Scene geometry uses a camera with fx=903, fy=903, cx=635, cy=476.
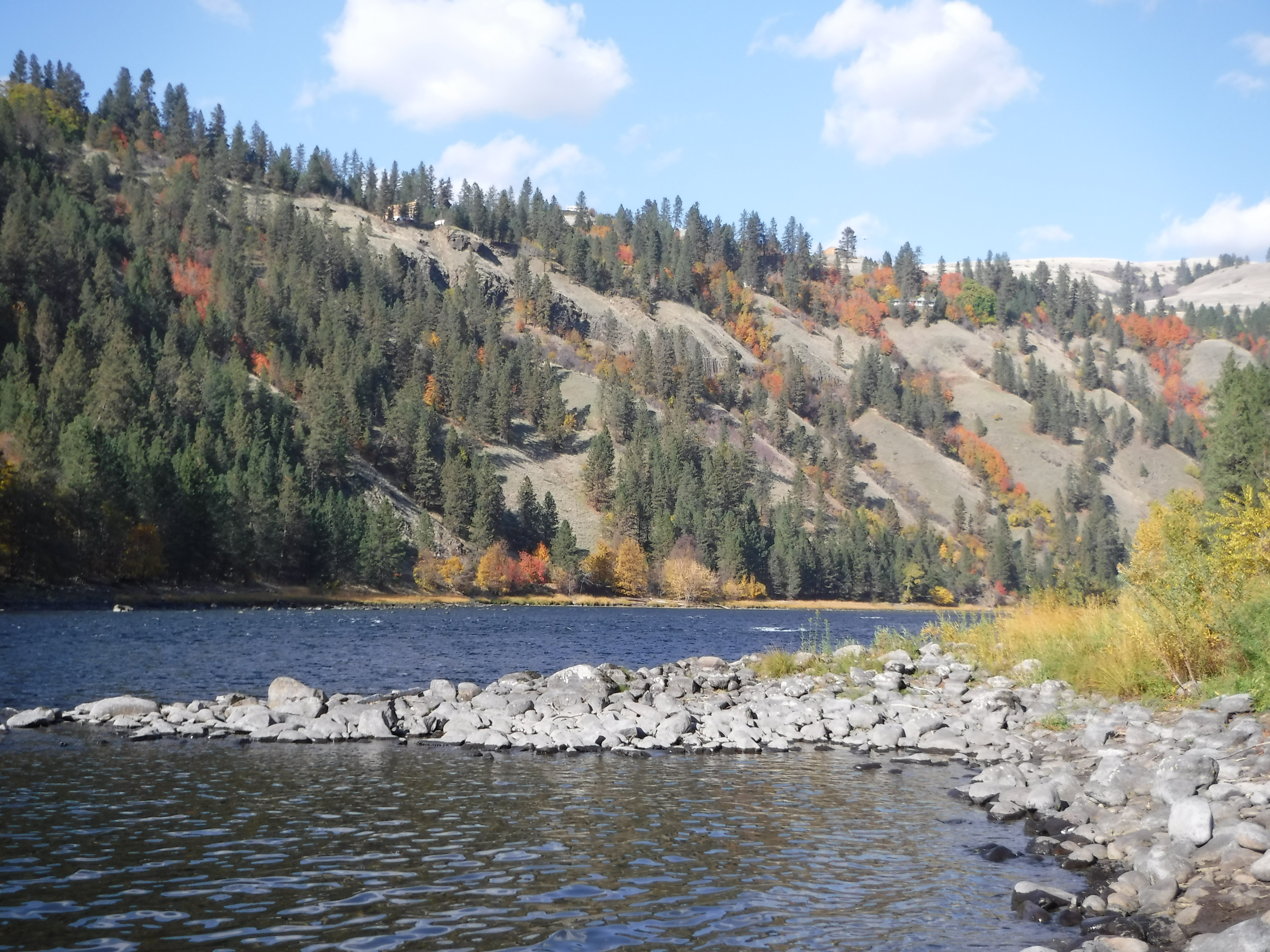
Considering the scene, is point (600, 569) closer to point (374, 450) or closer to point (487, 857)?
point (374, 450)

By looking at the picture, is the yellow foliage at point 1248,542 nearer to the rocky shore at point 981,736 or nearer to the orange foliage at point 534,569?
the rocky shore at point 981,736

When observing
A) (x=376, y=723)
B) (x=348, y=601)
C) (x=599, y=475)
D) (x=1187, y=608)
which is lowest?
(x=348, y=601)

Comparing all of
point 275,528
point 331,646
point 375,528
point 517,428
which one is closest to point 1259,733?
point 331,646

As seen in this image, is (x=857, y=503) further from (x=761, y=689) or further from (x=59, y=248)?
(x=761, y=689)

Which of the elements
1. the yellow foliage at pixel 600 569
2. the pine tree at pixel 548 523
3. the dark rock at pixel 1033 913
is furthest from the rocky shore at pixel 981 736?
the pine tree at pixel 548 523

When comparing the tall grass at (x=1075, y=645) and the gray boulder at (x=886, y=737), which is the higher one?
the tall grass at (x=1075, y=645)

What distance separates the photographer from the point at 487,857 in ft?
Answer: 41.6

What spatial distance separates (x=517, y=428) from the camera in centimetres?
16288

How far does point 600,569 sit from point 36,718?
10595 cm

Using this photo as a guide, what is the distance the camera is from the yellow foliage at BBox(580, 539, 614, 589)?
127m

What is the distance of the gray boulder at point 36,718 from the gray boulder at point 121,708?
770 millimetres

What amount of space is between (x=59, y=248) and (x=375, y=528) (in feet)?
231

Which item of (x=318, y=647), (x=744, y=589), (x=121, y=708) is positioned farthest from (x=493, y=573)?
(x=121, y=708)

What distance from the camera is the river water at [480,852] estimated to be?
389 inches
